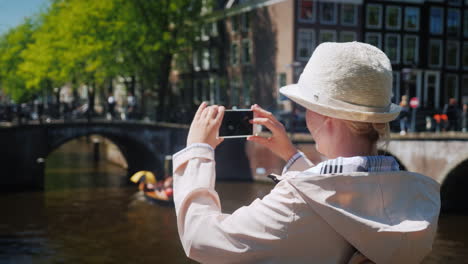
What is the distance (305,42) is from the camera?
28.1m

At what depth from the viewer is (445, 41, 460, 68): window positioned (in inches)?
1206

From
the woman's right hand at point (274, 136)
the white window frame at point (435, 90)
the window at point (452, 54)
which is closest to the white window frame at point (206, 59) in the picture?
the white window frame at point (435, 90)

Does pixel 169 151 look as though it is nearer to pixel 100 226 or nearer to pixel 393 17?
pixel 100 226

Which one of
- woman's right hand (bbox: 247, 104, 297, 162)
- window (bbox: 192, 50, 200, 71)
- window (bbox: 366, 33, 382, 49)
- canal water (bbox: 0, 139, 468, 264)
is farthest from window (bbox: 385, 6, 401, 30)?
woman's right hand (bbox: 247, 104, 297, 162)

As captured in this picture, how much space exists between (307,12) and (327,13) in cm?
102

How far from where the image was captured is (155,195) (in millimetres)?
21766

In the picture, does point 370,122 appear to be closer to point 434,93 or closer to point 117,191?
point 117,191

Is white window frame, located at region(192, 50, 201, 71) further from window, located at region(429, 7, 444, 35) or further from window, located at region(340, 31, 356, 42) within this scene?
window, located at region(429, 7, 444, 35)

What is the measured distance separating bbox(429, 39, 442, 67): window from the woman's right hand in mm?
30220

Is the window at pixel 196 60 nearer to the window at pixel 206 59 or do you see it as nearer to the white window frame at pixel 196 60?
the white window frame at pixel 196 60

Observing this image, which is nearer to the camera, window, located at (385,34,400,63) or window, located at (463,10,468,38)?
window, located at (385,34,400,63)

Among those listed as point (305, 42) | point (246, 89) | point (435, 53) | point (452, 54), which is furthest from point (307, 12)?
point (452, 54)

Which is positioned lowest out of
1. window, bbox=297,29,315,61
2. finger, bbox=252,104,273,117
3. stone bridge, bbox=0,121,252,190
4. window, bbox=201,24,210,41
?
stone bridge, bbox=0,121,252,190

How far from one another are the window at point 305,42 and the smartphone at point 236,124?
1055 inches
